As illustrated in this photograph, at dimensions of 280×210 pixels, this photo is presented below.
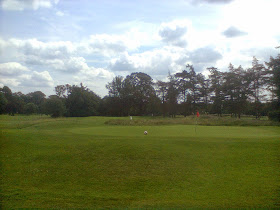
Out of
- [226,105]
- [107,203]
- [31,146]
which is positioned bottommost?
[107,203]

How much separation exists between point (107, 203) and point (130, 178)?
241 centimetres

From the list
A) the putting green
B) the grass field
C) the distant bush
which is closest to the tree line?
the distant bush

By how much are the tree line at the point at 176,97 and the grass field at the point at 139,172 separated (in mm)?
33190

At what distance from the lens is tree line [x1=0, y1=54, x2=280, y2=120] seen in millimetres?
53156

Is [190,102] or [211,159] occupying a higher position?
[190,102]

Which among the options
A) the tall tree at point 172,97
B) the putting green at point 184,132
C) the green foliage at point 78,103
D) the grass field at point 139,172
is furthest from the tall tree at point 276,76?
the green foliage at point 78,103

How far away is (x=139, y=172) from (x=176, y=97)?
57.9 metres

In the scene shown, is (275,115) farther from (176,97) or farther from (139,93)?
(139,93)

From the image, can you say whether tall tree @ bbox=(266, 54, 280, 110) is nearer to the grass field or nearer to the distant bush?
the distant bush

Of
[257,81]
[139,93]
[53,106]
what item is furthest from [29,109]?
[257,81]

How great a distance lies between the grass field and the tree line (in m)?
33.2

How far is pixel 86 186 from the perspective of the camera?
32.6ft

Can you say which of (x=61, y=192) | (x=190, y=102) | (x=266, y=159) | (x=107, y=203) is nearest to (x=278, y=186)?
(x=266, y=159)

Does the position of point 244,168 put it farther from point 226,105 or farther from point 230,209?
point 226,105
